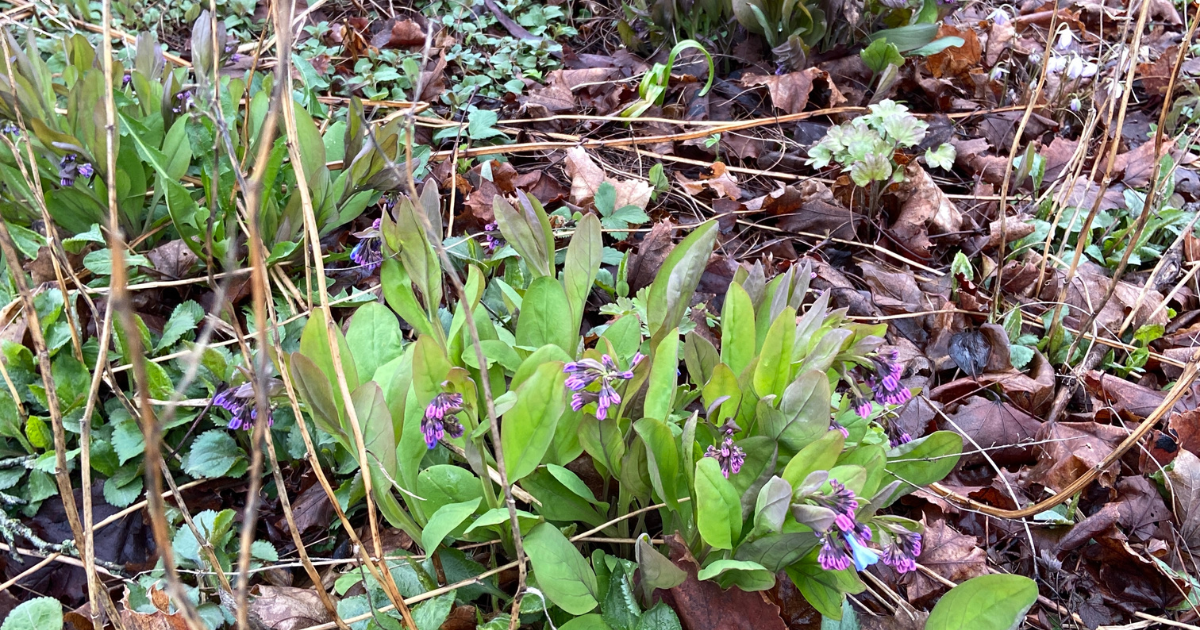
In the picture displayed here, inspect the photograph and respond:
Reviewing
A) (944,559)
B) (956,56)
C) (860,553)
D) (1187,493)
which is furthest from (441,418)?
(956,56)

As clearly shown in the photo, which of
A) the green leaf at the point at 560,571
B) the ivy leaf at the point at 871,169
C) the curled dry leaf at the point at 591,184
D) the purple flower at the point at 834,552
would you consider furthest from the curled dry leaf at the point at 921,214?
the green leaf at the point at 560,571

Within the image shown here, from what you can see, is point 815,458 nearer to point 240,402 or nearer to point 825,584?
point 825,584

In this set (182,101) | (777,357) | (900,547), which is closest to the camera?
(900,547)

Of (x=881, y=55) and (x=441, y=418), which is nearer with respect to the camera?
(x=441, y=418)

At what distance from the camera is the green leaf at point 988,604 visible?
105 centimetres

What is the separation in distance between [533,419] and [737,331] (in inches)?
15.5

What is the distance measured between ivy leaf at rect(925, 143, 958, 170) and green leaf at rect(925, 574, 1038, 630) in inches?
59.2

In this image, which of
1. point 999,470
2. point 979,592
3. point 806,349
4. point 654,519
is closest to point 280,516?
point 654,519

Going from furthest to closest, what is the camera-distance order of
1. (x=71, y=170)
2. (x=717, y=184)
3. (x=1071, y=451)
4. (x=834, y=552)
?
(x=717, y=184) → (x=71, y=170) → (x=1071, y=451) → (x=834, y=552)

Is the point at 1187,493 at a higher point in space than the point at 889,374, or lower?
lower

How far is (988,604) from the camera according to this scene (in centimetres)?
108

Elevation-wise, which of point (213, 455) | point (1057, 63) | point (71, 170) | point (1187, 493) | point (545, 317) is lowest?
point (1187, 493)

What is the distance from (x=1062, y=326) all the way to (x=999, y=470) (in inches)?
20.4

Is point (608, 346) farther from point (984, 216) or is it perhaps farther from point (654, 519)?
point (984, 216)
